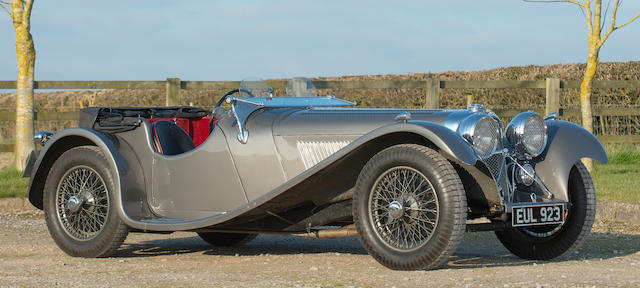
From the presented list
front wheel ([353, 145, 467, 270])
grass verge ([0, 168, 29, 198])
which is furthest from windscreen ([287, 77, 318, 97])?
grass verge ([0, 168, 29, 198])

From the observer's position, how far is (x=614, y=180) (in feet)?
35.3

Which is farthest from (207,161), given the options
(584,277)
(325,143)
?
(584,277)

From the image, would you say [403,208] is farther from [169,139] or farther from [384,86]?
[384,86]

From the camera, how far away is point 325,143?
5.54 metres

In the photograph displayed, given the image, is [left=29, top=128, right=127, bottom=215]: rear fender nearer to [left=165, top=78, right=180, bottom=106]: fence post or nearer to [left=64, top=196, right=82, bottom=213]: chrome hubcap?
[left=64, top=196, right=82, bottom=213]: chrome hubcap

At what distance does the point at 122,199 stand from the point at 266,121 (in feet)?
4.11

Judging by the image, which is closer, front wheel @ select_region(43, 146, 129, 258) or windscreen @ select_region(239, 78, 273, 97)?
front wheel @ select_region(43, 146, 129, 258)

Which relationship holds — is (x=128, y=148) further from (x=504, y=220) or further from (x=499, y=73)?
(x=499, y=73)

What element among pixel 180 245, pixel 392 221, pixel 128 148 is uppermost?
pixel 128 148

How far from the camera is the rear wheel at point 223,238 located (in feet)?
22.8

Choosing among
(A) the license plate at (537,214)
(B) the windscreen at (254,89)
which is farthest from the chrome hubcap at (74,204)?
(A) the license plate at (537,214)

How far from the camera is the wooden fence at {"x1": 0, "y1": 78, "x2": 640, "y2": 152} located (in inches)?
520

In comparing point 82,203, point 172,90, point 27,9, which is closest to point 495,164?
point 82,203

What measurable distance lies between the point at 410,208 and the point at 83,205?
2.75 m
